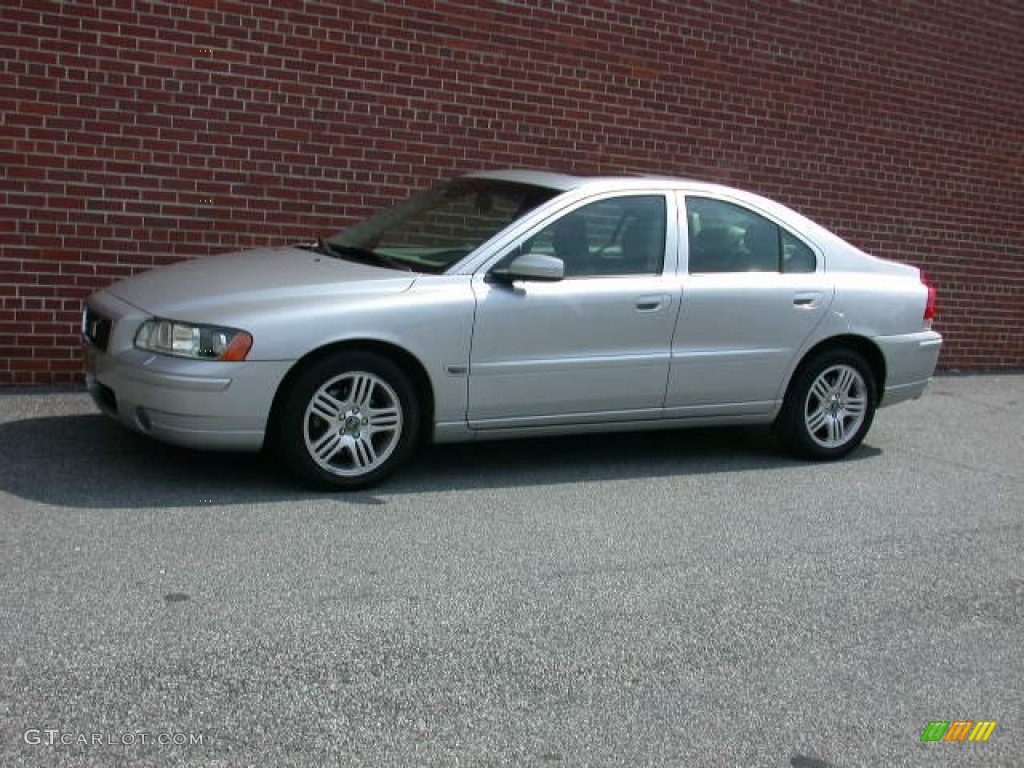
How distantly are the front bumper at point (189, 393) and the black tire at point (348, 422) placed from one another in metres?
0.14

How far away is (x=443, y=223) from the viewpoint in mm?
7473

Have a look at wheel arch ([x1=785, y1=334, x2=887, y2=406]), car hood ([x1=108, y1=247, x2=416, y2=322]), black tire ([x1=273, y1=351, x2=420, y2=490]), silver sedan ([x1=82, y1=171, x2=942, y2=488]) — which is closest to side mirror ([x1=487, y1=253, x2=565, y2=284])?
silver sedan ([x1=82, y1=171, x2=942, y2=488])

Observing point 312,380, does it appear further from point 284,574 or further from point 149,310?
point 284,574

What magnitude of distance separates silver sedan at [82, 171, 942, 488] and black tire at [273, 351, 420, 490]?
10 millimetres

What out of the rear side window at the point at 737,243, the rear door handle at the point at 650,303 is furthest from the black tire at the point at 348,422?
the rear side window at the point at 737,243

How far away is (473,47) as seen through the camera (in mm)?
9742

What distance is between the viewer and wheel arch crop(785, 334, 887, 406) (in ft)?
26.4

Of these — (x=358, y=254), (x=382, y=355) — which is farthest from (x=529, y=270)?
(x=358, y=254)

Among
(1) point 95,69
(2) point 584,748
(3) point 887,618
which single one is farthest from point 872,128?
(2) point 584,748

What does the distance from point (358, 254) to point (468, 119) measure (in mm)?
2723

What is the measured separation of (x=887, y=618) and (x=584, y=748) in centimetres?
188

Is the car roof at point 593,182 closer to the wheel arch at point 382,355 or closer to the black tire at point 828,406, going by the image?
the black tire at point 828,406

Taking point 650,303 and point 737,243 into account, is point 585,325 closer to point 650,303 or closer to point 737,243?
point 650,303

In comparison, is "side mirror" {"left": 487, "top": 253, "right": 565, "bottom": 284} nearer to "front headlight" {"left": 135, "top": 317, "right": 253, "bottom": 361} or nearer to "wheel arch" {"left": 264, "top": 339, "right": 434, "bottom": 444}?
"wheel arch" {"left": 264, "top": 339, "right": 434, "bottom": 444}
